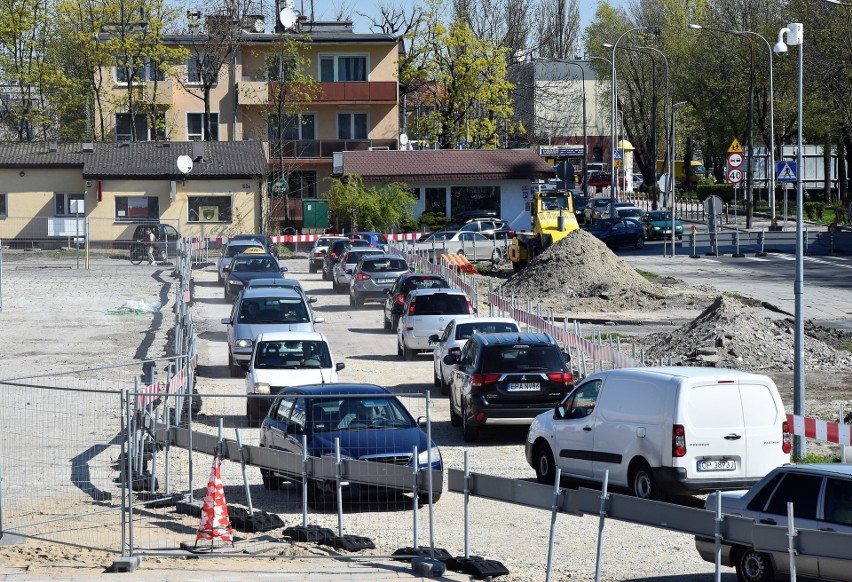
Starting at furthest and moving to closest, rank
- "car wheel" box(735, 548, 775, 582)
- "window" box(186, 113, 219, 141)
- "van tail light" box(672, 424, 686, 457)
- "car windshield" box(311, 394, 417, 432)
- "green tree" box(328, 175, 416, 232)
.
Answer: "window" box(186, 113, 219, 141) → "green tree" box(328, 175, 416, 232) → "car windshield" box(311, 394, 417, 432) → "van tail light" box(672, 424, 686, 457) → "car wheel" box(735, 548, 775, 582)

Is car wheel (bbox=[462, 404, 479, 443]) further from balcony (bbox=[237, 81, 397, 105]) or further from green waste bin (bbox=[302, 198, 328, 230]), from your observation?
balcony (bbox=[237, 81, 397, 105])

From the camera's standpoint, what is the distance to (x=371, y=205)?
6284cm

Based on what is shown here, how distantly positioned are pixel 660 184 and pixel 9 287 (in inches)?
1123

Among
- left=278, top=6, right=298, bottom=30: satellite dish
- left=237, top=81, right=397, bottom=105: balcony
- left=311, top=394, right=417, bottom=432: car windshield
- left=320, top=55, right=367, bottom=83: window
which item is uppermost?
left=278, top=6, right=298, bottom=30: satellite dish

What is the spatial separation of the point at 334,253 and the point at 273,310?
2080 cm

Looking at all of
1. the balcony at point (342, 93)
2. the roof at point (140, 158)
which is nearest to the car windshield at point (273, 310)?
the roof at point (140, 158)

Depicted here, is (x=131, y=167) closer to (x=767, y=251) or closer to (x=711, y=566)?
(x=767, y=251)

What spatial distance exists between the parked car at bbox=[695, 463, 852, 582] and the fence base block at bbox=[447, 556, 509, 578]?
1.80m

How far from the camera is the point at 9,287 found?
151 feet

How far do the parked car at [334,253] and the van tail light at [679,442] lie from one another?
34.4 m

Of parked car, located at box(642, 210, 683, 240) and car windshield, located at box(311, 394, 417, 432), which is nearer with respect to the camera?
car windshield, located at box(311, 394, 417, 432)

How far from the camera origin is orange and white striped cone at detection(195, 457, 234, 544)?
43.1 ft

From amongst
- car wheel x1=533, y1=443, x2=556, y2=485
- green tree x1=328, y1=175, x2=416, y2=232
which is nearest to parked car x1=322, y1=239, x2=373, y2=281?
green tree x1=328, y1=175, x2=416, y2=232

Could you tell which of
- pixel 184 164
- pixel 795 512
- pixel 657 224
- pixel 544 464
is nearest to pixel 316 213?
pixel 184 164
